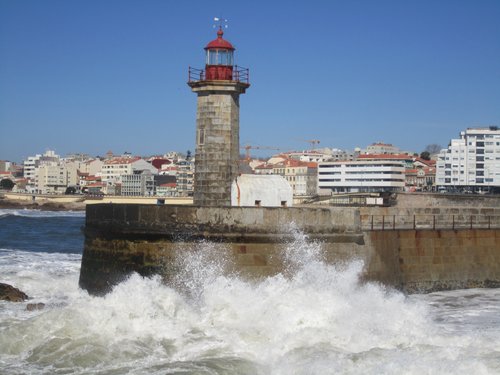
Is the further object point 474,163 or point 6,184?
point 6,184

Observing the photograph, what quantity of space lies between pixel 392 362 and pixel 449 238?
976 cm

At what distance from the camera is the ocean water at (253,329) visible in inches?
424

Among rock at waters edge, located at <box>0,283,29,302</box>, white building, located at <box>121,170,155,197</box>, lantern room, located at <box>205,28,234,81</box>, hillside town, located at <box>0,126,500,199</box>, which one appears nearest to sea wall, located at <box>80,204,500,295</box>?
rock at waters edge, located at <box>0,283,29,302</box>

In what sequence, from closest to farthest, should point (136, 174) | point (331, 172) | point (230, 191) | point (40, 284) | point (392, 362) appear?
point (392, 362), point (230, 191), point (40, 284), point (331, 172), point (136, 174)

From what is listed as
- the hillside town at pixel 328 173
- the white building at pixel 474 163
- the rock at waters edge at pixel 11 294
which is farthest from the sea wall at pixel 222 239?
the white building at pixel 474 163

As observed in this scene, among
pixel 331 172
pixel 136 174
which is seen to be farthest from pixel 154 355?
pixel 136 174

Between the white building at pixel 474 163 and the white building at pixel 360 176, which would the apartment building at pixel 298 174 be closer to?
the white building at pixel 360 176

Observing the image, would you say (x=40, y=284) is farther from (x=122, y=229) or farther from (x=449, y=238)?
(x=449, y=238)

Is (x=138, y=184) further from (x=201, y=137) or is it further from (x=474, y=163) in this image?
(x=201, y=137)

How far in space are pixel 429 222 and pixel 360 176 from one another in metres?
105

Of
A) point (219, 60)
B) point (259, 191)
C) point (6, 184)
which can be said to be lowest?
point (259, 191)

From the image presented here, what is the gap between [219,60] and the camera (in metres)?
19.3

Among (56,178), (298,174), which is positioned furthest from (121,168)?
(298,174)

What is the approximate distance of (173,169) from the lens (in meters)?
150
